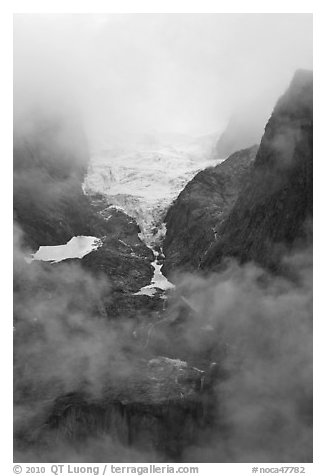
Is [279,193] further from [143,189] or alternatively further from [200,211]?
[143,189]

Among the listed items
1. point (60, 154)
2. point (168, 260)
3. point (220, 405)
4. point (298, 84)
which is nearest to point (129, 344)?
point (220, 405)

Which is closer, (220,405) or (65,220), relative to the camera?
(220,405)

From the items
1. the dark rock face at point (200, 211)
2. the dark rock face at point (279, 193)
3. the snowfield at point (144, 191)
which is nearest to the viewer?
the dark rock face at point (279, 193)

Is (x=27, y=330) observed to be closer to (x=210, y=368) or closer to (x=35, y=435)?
(x=35, y=435)

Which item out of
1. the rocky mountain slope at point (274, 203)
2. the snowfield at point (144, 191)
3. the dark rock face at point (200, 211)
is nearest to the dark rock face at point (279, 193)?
the rocky mountain slope at point (274, 203)

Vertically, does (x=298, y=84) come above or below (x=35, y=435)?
above

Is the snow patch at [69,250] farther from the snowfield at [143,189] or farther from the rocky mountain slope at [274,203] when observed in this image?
the rocky mountain slope at [274,203]

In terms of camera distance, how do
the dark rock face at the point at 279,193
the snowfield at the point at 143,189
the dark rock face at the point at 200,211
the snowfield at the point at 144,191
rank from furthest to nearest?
the snowfield at the point at 143,189
the snowfield at the point at 144,191
the dark rock face at the point at 200,211
the dark rock face at the point at 279,193
